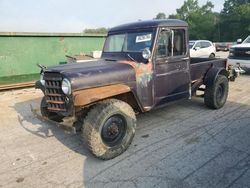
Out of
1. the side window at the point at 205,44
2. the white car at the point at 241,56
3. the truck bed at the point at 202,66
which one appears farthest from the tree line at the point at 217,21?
the truck bed at the point at 202,66

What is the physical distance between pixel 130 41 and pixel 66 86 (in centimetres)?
182

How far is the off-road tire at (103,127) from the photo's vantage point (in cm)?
379

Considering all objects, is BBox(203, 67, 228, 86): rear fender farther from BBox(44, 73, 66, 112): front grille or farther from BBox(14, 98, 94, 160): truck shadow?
BBox(44, 73, 66, 112): front grille

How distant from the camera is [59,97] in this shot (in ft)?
13.3

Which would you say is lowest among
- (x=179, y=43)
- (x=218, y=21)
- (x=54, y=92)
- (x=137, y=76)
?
(x=54, y=92)

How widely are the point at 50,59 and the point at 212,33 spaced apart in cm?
4201

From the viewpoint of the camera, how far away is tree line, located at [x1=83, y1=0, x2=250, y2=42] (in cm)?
4322

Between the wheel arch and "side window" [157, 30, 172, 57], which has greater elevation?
"side window" [157, 30, 172, 57]

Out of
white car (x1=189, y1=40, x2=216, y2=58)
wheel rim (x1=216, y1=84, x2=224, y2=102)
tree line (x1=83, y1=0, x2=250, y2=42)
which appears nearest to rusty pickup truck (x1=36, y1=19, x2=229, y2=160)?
wheel rim (x1=216, y1=84, x2=224, y2=102)

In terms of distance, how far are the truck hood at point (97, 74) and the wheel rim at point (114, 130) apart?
0.58 meters

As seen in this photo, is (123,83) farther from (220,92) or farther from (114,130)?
(220,92)

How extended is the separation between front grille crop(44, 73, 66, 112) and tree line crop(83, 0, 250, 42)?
101 feet

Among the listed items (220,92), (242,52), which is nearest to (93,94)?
(220,92)

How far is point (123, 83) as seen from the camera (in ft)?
13.9
